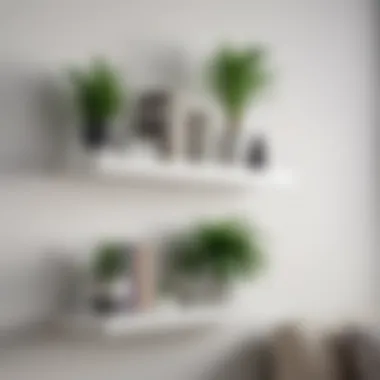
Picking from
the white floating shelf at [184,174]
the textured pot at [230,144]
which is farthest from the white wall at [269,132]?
the textured pot at [230,144]

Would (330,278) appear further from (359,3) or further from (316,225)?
(359,3)

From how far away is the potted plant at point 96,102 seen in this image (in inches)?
86.6

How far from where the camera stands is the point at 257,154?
8.46 ft

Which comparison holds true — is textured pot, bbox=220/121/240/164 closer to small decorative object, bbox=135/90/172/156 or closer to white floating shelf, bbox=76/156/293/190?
white floating shelf, bbox=76/156/293/190

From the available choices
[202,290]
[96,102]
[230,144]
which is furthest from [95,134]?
[202,290]

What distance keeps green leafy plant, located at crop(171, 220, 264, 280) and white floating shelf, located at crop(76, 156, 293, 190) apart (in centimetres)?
16

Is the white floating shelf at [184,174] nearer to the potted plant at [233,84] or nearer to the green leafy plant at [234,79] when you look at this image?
the potted plant at [233,84]

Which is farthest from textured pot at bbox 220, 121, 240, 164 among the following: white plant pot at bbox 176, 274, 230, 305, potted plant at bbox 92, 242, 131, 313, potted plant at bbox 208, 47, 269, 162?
potted plant at bbox 92, 242, 131, 313

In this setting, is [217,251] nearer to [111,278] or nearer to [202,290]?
[202,290]

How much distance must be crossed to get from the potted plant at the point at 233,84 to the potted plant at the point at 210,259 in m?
0.27

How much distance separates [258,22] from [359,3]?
1.92 feet

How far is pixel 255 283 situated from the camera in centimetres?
271

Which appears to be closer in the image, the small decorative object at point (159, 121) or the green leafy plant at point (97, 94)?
the green leafy plant at point (97, 94)

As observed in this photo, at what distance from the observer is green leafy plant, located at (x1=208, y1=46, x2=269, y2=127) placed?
250cm
